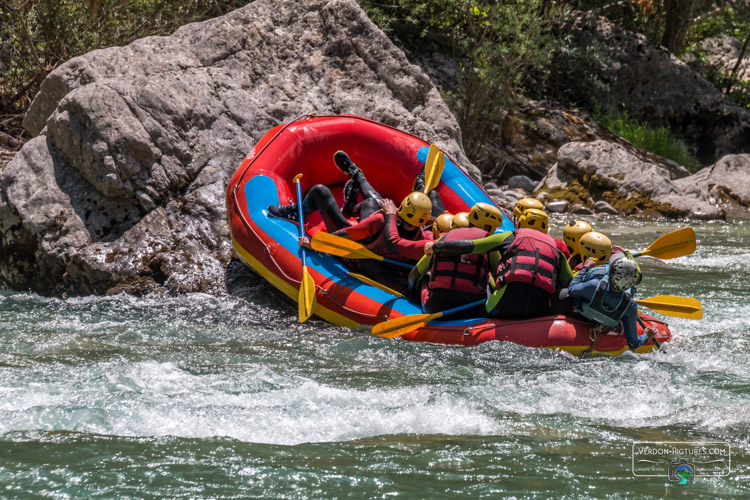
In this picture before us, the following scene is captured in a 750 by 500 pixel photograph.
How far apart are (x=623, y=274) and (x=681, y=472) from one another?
1614 millimetres

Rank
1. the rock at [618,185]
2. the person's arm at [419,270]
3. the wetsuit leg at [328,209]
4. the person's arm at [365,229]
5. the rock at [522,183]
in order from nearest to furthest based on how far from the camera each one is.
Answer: the person's arm at [419,270] → the person's arm at [365,229] → the wetsuit leg at [328,209] → the rock at [618,185] → the rock at [522,183]

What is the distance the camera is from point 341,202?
247 inches

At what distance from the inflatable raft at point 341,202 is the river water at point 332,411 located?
0.12 meters

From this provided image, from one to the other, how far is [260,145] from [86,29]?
5.65 metres

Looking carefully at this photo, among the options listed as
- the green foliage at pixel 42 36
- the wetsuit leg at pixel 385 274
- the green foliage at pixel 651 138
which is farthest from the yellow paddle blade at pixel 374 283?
the green foliage at pixel 651 138

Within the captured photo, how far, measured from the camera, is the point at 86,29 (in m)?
10.2

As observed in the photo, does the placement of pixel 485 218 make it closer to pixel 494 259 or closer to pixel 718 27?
pixel 494 259

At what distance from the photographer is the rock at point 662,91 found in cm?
1500

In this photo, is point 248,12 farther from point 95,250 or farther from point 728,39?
point 728,39

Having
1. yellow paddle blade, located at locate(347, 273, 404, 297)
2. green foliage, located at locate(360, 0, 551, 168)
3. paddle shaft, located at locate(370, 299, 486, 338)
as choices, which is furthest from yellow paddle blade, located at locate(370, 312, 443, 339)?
green foliage, located at locate(360, 0, 551, 168)

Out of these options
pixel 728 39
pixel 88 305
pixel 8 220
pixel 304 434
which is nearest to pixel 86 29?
pixel 8 220

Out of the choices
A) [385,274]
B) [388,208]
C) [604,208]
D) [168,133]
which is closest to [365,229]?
[388,208]

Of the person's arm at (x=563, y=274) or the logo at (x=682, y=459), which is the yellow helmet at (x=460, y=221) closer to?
the person's arm at (x=563, y=274)

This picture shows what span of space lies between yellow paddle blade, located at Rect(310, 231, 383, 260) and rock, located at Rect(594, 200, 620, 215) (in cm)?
626
